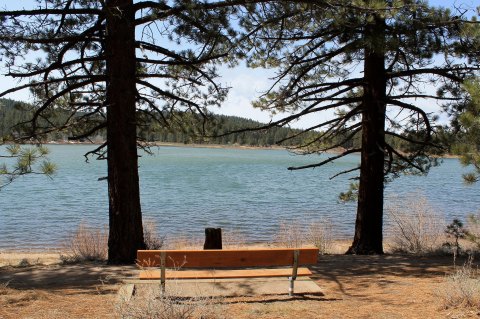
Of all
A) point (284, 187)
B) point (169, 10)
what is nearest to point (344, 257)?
point (169, 10)

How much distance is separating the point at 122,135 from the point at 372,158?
496 cm

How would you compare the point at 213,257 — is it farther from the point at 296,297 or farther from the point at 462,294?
the point at 462,294

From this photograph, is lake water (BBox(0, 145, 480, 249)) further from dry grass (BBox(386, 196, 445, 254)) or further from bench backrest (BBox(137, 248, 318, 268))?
bench backrest (BBox(137, 248, 318, 268))

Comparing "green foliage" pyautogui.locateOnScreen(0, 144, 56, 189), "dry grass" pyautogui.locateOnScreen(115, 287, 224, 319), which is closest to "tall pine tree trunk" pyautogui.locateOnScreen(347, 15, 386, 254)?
"green foliage" pyautogui.locateOnScreen(0, 144, 56, 189)

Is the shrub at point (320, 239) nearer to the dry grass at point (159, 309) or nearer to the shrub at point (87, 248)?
the shrub at point (87, 248)

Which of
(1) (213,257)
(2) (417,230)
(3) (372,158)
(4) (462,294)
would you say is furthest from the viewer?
(2) (417,230)

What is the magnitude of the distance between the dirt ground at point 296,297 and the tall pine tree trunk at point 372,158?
7.31 ft

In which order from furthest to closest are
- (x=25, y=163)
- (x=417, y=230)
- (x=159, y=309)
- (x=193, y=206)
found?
(x=193, y=206) → (x=417, y=230) → (x=25, y=163) → (x=159, y=309)

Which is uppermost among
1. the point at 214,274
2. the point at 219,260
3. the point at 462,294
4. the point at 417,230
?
the point at 219,260

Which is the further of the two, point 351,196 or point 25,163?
point 351,196

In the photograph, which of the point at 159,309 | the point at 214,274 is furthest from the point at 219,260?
the point at 159,309

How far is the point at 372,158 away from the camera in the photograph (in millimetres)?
9859

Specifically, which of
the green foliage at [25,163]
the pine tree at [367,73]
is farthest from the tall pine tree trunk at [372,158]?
the green foliage at [25,163]

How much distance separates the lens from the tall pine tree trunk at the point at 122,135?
781cm
